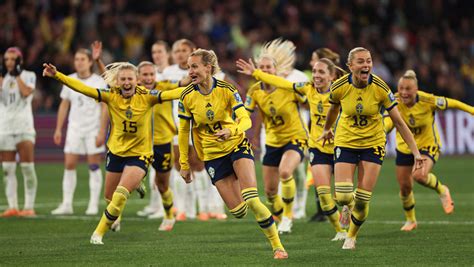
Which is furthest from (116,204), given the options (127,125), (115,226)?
(115,226)

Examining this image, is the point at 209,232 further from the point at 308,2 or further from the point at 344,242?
the point at 308,2

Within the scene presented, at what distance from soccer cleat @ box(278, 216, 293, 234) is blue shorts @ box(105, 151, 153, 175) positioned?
219 centimetres

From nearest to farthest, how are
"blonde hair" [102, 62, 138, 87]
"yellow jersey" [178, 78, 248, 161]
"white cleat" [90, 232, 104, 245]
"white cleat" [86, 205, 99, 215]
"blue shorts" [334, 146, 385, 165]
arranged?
"yellow jersey" [178, 78, 248, 161]
"blue shorts" [334, 146, 385, 165]
"white cleat" [90, 232, 104, 245]
"blonde hair" [102, 62, 138, 87]
"white cleat" [86, 205, 99, 215]

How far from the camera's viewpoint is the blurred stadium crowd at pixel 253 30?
26.1m

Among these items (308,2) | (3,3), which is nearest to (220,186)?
(3,3)

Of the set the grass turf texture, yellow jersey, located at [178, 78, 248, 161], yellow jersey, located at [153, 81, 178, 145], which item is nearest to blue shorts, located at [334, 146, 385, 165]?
the grass turf texture

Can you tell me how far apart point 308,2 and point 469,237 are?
18.5 metres

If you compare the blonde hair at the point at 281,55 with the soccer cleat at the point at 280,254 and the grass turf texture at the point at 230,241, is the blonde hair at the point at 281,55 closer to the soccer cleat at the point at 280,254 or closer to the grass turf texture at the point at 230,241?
the grass turf texture at the point at 230,241

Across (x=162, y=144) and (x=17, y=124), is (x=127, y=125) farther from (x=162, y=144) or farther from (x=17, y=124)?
(x=17, y=124)

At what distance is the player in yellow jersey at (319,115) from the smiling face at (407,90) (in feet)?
3.25

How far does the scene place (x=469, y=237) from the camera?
1270 centimetres

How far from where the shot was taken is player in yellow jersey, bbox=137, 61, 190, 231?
14.3 meters

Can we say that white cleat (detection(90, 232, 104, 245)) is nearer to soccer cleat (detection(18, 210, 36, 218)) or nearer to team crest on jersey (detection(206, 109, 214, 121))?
team crest on jersey (detection(206, 109, 214, 121))

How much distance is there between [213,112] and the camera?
36.4ft
